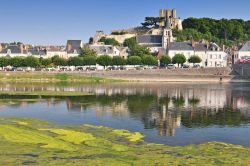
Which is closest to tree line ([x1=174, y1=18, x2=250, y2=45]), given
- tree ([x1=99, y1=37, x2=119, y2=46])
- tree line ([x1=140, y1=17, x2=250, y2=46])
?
tree line ([x1=140, y1=17, x2=250, y2=46])

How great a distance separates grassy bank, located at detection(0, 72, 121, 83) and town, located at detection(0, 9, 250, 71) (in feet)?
34.0

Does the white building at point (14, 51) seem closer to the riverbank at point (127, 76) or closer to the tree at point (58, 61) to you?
the tree at point (58, 61)

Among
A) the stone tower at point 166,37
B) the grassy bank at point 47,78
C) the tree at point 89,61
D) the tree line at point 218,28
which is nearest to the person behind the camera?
the grassy bank at point 47,78

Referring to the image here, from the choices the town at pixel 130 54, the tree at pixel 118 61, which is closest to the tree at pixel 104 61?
the town at pixel 130 54

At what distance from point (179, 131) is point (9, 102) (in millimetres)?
18592

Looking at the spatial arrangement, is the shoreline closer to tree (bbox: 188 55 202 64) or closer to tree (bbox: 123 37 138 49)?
tree (bbox: 188 55 202 64)

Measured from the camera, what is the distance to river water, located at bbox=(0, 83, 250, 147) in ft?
80.3

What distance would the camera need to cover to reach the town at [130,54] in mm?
87750

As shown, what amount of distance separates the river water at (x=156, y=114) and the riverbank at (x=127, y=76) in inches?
1062

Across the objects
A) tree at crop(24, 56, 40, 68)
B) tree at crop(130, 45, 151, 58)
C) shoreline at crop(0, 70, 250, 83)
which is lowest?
shoreline at crop(0, 70, 250, 83)

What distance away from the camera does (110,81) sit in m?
73.3

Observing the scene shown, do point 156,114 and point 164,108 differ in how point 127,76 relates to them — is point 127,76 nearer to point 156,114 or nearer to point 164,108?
point 164,108

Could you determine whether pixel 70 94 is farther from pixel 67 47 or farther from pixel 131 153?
pixel 67 47

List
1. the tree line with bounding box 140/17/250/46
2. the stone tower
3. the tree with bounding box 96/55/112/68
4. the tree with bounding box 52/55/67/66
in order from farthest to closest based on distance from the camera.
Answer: the tree line with bounding box 140/17/250/46 < the stone tower < the tree with bounding box 96/55/112/68 < the tree with bounding box 52/55/67/66
